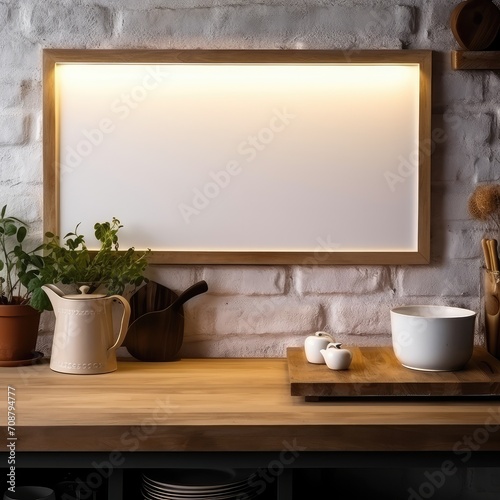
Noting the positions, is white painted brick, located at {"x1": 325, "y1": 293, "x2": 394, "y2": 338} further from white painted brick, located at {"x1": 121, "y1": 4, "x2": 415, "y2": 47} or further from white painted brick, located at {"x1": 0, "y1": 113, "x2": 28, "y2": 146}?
white painted brick, located at {"x1": 0, "y1": 113, "x2": 28, "y2": 146}

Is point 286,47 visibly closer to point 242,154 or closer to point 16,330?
point 242,154

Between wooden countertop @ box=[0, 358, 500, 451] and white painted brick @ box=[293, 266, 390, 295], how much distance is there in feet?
1.36

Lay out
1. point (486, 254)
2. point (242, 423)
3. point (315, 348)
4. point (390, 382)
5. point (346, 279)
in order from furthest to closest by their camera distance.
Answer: point (346, 279) → point (486, 254) → point (315, 348) → point (390, 382) → point (242, 423)

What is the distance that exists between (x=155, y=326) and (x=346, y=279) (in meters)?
0.47

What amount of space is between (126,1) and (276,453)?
1.11 meters

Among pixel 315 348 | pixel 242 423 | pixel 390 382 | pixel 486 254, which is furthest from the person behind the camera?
pixel 486 254

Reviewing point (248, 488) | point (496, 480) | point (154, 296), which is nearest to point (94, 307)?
point (154, 296)

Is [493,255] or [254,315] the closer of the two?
[493,255]

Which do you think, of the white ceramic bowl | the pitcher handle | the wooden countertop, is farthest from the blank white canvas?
the wooden countertop

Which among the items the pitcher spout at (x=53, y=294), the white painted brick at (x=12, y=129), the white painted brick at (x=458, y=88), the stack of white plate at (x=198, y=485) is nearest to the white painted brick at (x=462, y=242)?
the white painted brick at (x=458, y=88)

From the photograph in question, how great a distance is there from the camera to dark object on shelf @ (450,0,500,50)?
167cm

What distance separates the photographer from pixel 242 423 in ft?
4.19

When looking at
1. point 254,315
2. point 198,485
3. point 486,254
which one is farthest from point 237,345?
point 486,254

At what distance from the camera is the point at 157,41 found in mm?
1755
